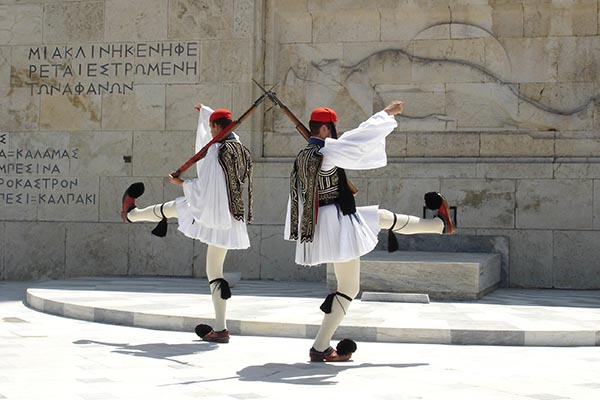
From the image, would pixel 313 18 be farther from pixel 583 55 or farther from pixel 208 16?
pixel 583 55

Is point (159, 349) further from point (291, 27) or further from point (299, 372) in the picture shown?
point (291, 27)

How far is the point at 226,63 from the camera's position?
14.2 meters

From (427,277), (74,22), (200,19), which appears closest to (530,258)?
(427,277)

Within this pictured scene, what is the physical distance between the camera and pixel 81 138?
1463 centimetres

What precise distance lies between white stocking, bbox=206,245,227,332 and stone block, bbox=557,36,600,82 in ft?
22.4

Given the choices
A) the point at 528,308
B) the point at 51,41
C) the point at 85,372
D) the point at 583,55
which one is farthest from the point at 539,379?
the point at 51,41

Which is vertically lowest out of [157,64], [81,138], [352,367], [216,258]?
[352,367]

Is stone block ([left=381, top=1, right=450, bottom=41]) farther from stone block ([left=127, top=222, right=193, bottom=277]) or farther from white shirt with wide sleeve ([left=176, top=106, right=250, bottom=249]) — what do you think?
white shirt with wide sleeve ([left=176, top=106, right=250, bottom=249])

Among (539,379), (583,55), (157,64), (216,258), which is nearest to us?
(539,379)

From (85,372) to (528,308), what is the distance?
5454mm

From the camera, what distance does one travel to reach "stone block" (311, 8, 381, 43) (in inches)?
555

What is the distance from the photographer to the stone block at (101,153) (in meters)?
14.5

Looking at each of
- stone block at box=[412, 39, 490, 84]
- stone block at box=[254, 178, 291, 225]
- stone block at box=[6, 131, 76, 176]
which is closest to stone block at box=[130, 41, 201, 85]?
stone block at box=[6, 131, 76, 176]

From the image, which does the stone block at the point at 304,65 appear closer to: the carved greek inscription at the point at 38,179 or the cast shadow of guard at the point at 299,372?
the carved greek inscription at the point at 38,179
